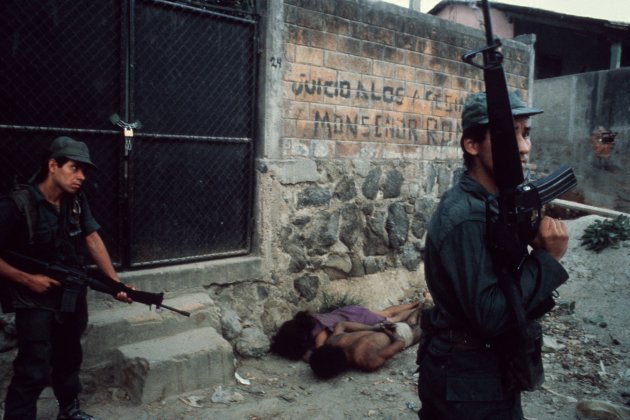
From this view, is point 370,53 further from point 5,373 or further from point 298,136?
point 5,373

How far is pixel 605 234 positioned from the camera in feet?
21.3

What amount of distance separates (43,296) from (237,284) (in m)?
1.82

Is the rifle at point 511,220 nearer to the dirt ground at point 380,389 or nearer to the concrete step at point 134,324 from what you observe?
the dirt ground at point 380,389

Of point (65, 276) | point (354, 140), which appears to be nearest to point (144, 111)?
point (65, 276)

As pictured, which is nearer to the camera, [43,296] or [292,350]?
[43,296]

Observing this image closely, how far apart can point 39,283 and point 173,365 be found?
1131 mm

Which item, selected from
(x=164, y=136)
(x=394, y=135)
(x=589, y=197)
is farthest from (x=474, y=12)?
(x=164, y=136)

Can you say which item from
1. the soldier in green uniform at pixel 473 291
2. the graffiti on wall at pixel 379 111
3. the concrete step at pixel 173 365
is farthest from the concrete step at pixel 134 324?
the soldier in green uniform at pixel 473 291

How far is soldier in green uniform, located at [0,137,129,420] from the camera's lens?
277cm

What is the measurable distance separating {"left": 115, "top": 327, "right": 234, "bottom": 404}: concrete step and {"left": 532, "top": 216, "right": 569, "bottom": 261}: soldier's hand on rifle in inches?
105

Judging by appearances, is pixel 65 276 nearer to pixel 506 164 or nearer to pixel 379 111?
pixel 506 164

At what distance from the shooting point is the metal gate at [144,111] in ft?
11.2

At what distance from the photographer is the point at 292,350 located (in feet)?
14.3

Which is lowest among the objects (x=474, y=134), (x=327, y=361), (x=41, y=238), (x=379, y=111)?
(x=327, y=361)
